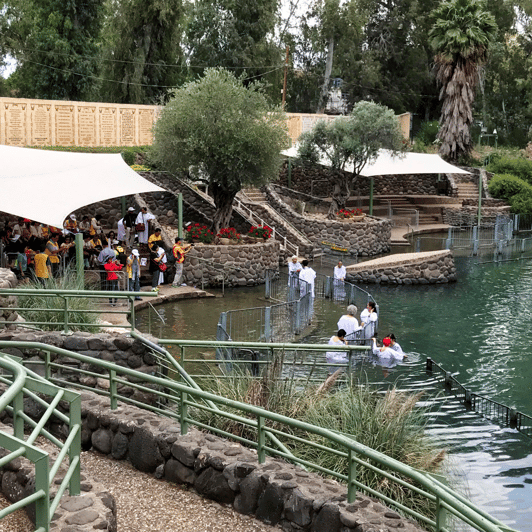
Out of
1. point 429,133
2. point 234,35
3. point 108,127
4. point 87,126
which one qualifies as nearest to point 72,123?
point 87,126

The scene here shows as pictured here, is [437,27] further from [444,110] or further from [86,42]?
[86,42]

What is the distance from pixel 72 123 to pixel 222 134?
10767 millimetres

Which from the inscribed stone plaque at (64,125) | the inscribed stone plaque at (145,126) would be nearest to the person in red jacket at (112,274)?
the inscribed stone plaque at (64,125)

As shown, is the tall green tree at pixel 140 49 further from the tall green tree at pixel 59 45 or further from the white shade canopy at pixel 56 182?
the white shade canopy at pixel 56 182

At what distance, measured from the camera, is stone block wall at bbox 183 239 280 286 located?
23359mm

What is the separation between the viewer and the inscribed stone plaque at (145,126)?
3419 centimetres

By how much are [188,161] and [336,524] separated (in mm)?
19207

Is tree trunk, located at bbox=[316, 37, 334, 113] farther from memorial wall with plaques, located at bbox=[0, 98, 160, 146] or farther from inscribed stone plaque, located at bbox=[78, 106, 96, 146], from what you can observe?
inscribed stone plaque, located at bbox=[78, 106, 96, 146]

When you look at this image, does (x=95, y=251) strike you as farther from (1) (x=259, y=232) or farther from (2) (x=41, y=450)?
(2) (x=41, y=450)

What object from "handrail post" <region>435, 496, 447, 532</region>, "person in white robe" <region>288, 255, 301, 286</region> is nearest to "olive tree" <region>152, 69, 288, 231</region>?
"person in white robe" <region>288, 255, 301, 286</region>

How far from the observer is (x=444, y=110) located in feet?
144

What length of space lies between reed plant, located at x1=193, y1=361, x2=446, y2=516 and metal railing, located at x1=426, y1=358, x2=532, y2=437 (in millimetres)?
4329

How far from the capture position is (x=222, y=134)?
24.0 meters

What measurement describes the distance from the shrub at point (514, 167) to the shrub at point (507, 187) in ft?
5.45
